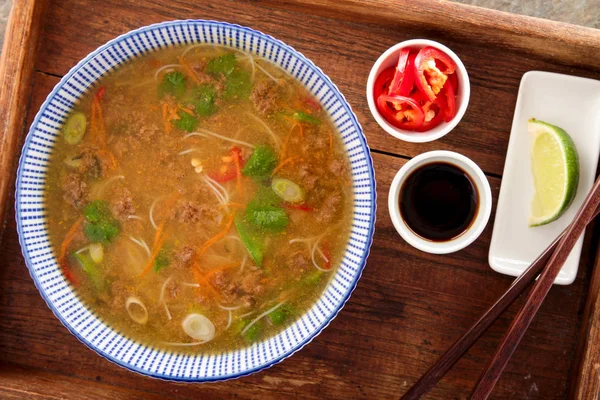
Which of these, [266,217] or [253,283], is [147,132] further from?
[253,283]

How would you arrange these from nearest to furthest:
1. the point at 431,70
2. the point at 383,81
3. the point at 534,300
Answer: the point at 534,300, the point at 431,70, the point at 383,81

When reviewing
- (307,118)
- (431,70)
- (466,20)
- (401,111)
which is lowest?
(307,118)

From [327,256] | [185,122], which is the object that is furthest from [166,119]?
[327,256]

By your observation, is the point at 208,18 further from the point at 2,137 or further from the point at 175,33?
the point at 2,137

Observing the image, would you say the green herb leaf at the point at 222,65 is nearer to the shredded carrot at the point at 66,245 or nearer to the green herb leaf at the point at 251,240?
the green herb leaf at the point at 251,240

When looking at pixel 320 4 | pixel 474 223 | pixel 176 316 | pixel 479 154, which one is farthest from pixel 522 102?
pixel 176 316

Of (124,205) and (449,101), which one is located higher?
(449,101)
